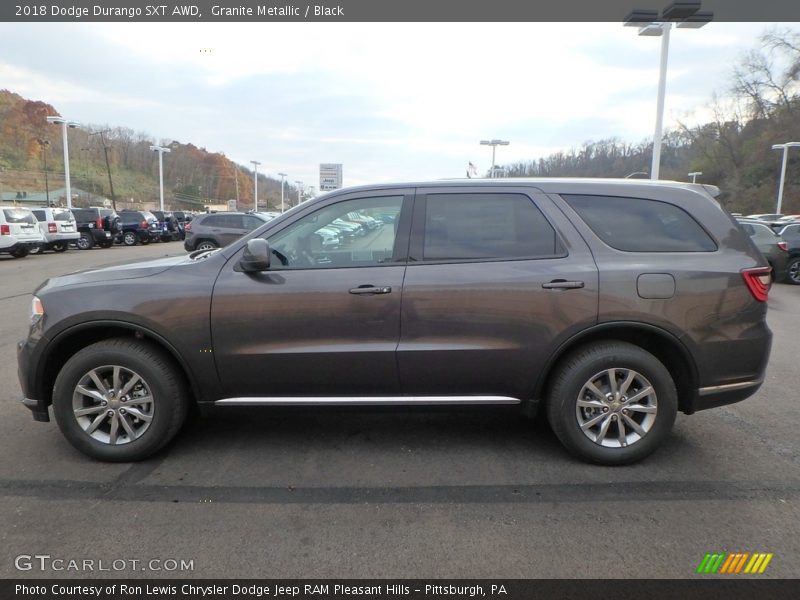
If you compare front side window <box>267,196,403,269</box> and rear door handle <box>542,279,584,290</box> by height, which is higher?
front side window <box>267,196,403,269</box>

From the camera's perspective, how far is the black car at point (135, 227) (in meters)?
27.5

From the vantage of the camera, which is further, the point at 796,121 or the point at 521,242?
the point at 796,121

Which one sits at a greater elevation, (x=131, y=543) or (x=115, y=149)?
(x=115, y=149)

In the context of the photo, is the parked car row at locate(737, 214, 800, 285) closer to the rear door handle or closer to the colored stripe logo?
the rear door handle

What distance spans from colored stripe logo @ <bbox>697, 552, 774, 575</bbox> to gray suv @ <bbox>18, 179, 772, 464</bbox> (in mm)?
925

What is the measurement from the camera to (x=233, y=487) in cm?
325

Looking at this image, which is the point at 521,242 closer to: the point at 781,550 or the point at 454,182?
the point at 454,182

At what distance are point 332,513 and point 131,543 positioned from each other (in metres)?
1.02

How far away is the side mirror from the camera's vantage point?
335cm

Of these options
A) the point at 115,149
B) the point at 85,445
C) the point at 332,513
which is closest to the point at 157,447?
the point at 85,445

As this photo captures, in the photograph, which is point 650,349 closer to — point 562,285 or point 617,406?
point 617,406

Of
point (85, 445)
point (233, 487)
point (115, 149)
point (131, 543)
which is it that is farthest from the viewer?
point (115, 149)
